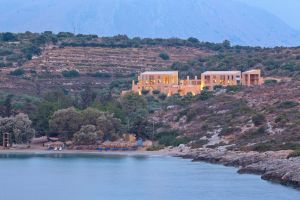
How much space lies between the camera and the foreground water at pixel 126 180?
5278 cm

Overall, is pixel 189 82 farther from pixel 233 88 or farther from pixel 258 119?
pixel 258 119

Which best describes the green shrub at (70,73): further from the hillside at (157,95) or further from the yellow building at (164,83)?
the yellow building at (164,83)

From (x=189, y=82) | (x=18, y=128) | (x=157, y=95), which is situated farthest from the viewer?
(x=189, y=82)

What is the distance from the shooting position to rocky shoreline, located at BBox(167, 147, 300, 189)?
55656 millimetres

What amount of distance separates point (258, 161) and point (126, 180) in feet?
Answer: 28.3

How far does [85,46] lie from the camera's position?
135 metres

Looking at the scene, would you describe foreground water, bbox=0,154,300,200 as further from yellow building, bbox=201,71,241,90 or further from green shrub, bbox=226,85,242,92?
yellow building, bbox=201,71,241,90

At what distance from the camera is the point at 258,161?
64500mm

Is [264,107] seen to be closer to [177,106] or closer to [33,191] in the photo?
[177,106]

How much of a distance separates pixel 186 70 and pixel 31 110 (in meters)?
32.3

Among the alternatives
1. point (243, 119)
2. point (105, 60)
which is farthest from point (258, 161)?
point (105, 60)

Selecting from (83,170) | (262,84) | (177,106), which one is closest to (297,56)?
(262,84)

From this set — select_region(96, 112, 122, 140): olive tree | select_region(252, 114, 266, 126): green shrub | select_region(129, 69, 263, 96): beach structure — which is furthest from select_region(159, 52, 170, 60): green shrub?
select_region(252, 114, 266, 126): green shrub

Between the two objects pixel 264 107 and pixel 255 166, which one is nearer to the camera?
pixel 255 166
